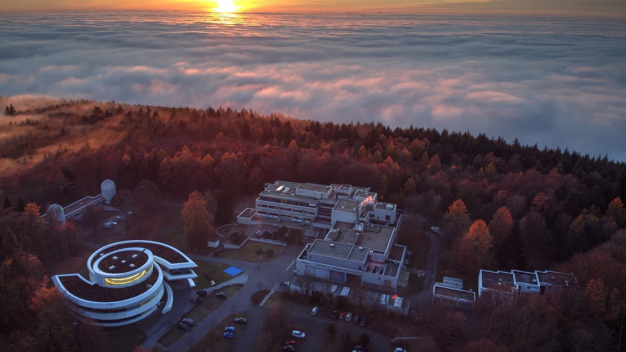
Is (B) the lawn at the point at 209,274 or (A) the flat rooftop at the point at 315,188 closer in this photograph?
(B) the lawn at the point at 209,274

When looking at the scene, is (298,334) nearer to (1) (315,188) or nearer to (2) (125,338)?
(2) (125,338)

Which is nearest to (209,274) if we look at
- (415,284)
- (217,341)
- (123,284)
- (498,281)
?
(123,284)

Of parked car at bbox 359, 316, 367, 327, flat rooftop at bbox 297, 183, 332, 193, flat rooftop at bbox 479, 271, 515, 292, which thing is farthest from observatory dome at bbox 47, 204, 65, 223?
flat rooftop at bbox 479, 271, 515, 292

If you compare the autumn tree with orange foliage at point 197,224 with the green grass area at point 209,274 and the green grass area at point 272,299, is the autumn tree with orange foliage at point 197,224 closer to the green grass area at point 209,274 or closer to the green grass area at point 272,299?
the green grass area at point 209,274

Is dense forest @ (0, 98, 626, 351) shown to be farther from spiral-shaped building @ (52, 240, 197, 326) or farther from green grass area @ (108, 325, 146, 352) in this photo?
green grass area @ (108, 325, 146, 352)

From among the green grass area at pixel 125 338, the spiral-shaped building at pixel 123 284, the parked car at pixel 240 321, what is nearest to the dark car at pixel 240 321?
the parked car at pixel 240 321

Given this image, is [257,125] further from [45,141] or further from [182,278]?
[182,278]

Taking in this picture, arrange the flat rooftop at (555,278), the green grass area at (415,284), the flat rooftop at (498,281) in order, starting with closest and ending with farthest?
1. the flat rooftop at (555,278)
2. the flat rooftop at (498,281)
3. the green grass area at (415,284)
